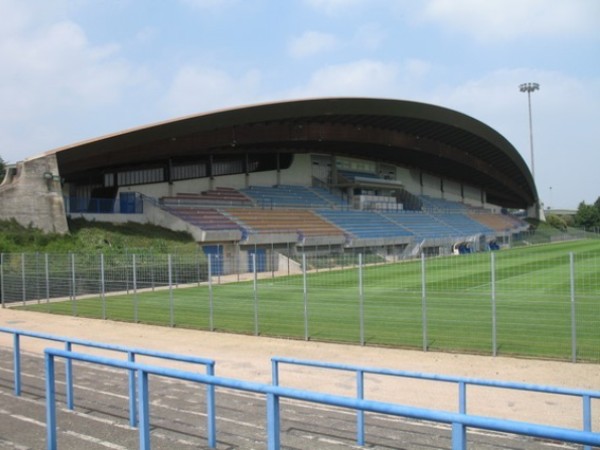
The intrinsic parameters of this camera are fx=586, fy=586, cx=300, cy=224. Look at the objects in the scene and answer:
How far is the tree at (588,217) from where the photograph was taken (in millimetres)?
120062

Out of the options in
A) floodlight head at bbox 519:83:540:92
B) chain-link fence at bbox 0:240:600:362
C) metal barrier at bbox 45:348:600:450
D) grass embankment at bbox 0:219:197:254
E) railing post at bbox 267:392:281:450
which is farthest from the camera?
floodlight head at bbox 519:83:540:92

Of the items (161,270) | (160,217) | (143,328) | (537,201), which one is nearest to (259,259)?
(160,217)

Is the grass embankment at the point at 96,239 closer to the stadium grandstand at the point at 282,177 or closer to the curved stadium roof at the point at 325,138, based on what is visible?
the stadium grandstand at the point at 282,177

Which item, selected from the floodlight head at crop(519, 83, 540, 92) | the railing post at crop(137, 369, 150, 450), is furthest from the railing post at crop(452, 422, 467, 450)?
the floodlight head at crop(519, 83, 540, 92)

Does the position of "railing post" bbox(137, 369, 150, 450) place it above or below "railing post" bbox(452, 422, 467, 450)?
below

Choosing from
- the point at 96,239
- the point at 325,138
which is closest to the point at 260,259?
the point at 96,239

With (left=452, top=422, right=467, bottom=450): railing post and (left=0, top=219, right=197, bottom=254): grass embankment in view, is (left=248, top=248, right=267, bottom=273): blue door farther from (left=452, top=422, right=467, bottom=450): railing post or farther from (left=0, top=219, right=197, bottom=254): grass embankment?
(left=452, top=422, right=467, bottom=450): railing post

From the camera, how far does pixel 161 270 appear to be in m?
24.6

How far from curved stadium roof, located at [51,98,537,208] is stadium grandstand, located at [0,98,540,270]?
0.13m

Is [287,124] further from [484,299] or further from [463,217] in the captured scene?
[463,217]

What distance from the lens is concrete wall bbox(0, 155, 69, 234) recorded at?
30.5 m

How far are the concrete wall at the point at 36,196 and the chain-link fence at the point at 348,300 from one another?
5.94 metres

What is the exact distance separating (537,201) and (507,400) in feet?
355

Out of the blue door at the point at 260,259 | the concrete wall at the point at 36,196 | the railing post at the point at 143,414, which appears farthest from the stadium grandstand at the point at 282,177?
the railing post at the point at 143,414
